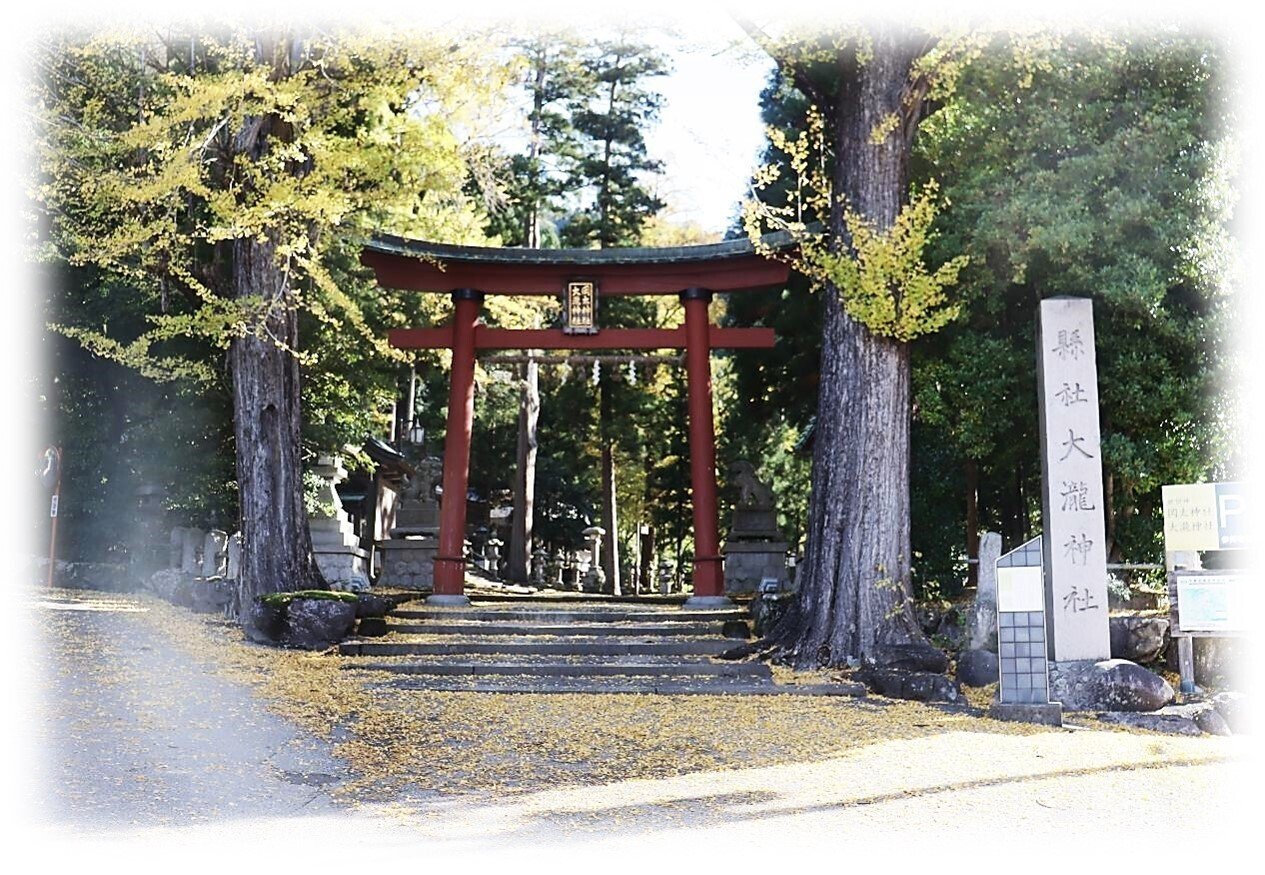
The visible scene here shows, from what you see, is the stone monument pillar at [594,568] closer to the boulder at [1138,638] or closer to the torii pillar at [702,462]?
the torii pillar at [702,462]

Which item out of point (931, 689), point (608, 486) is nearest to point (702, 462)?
point (931, 689)

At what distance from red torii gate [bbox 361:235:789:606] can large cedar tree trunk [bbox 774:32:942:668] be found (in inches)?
118

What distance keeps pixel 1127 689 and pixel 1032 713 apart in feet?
2.94

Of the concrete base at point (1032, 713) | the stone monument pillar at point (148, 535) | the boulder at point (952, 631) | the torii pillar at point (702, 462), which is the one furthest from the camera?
the stone monument pillar at point (148, 535)

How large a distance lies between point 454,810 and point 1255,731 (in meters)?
5.92

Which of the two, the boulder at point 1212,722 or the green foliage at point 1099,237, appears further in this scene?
the green foliage at point 1099,237

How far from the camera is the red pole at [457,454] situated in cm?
1463

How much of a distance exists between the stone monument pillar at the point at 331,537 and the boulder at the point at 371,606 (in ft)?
15.4

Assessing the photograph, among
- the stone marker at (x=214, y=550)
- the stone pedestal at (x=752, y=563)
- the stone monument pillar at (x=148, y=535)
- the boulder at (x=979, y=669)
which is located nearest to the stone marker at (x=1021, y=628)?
the boulder at (x=979, y=669)

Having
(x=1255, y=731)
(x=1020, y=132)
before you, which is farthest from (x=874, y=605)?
(x=1020, y=132)

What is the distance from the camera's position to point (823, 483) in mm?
11594

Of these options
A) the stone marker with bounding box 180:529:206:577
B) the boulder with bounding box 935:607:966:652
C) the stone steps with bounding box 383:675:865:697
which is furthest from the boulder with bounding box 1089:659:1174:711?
the stone marker with bounding box 180:529:206:577

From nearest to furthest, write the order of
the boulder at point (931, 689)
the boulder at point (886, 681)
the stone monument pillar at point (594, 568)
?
1. the boulder at point (931, 689)
2. the boulder at point (886, 681)
3. the stone monument pillar at point (594, 568)

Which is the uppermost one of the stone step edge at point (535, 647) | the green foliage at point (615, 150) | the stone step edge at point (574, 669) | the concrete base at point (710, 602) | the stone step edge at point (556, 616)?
the green foliage at point (615, 150)
